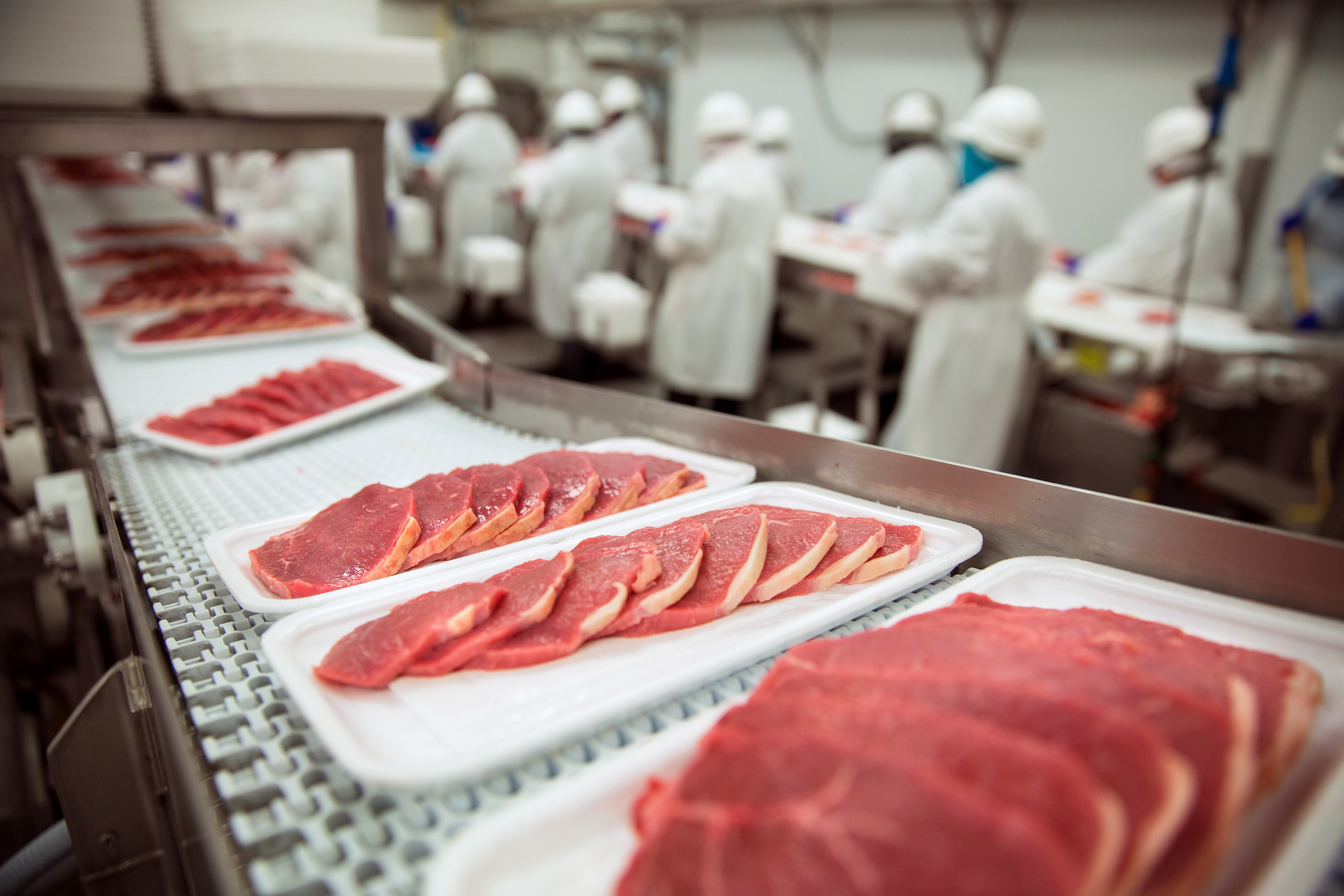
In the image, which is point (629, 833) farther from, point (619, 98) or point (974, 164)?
point (619, 98)

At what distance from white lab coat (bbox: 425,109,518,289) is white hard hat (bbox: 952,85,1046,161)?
17.6 feet

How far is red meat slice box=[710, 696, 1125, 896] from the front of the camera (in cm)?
63

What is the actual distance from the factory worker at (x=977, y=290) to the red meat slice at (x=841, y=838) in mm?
3212

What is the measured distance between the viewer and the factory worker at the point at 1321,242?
15.0 ft

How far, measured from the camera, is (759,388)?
257 inches

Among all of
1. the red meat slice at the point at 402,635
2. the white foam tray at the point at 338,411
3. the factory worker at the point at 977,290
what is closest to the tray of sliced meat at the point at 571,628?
the red meat slice at the point at 402,635

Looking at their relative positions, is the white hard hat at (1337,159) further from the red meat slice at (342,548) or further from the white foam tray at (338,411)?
the red meat slice at (342,548)

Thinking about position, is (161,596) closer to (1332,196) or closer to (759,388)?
(759,388)

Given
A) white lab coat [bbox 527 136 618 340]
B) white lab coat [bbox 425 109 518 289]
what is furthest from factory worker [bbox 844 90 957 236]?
white lab coat [bbox 425 109 518 289]

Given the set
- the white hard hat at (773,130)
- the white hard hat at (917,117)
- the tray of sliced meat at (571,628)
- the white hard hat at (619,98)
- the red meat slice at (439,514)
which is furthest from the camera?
the white hard hat at (619,98)

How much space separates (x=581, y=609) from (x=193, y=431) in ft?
4.02

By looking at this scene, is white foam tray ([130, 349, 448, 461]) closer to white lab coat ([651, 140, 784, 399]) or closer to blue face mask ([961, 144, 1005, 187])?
blue face mask ([961, 144, 1005, 187])

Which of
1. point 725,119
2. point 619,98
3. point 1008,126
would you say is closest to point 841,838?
point 1008,126

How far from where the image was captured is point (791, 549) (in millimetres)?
1183
